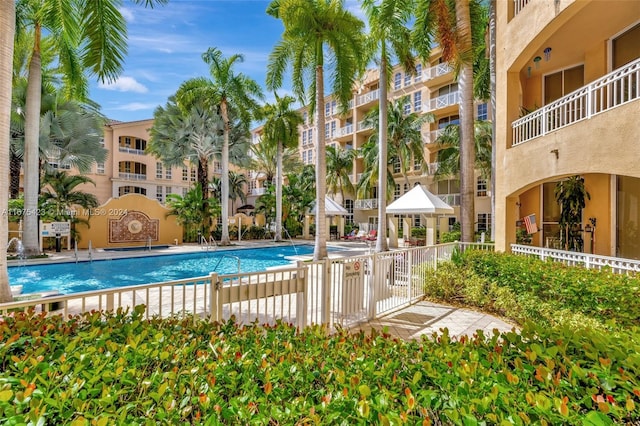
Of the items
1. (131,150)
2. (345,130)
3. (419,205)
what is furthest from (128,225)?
(345,130)

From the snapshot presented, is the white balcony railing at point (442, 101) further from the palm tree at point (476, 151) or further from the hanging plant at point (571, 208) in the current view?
the hanging plant at point (571, 208)

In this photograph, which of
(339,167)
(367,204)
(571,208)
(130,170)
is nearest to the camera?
(571,208)

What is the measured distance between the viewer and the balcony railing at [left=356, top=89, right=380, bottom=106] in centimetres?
3259

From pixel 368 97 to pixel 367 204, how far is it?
434 inches

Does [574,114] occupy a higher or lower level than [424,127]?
lower

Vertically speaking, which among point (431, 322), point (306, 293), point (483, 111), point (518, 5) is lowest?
point (431, 322)

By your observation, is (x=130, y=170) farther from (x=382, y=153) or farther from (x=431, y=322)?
(x=431, y=322)

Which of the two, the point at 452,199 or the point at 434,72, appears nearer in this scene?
the point at 452,199

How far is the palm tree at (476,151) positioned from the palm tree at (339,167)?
31.8 ft

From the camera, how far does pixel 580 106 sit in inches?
293

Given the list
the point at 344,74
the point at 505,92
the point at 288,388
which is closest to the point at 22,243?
the point at 344,74

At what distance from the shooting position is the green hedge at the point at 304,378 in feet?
5.07

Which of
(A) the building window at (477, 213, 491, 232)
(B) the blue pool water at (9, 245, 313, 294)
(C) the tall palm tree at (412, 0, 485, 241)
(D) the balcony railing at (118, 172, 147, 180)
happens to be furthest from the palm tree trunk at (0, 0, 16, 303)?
(D) the balcony railing at (118, 172, 147, 180)

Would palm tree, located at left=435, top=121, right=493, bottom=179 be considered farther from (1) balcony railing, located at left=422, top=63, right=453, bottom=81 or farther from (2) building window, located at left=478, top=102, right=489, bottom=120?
(1) balcony railing, located at left=422, top=63, right=453, bottom=81
